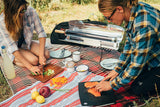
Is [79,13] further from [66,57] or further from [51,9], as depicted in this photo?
[66,57]

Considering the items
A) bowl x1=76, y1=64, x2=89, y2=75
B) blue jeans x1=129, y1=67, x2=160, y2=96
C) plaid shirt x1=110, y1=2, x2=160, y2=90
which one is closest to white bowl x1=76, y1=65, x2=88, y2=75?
→ bowl x1=76, y1=64, x2=89, y2=75

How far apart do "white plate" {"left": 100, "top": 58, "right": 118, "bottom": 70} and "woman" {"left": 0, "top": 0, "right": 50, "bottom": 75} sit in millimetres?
1068

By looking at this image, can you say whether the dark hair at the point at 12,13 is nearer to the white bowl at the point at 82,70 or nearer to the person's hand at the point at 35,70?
the person's hand at the point at 35,70

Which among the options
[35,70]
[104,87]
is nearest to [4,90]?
[35,70]

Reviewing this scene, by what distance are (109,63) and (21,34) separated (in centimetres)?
174

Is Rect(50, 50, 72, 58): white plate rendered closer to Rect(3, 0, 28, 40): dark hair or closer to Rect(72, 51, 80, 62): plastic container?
Rect(72, 51, 80, 62): plastic container

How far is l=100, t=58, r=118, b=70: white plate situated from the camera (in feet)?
9.86

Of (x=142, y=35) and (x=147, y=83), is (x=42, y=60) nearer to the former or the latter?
(x=147, y=83)

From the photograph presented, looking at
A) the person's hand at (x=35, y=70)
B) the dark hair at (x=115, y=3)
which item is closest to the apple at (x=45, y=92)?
the person's hand at (x=35, y=70)

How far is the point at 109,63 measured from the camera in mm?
3078

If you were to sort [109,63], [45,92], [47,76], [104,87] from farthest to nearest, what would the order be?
[109,63]
[47,76]
[45,92]
[104,87]

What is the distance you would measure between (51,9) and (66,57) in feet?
12.9

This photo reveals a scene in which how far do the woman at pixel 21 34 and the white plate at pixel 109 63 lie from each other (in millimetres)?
1068

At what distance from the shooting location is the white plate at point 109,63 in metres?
3.00
